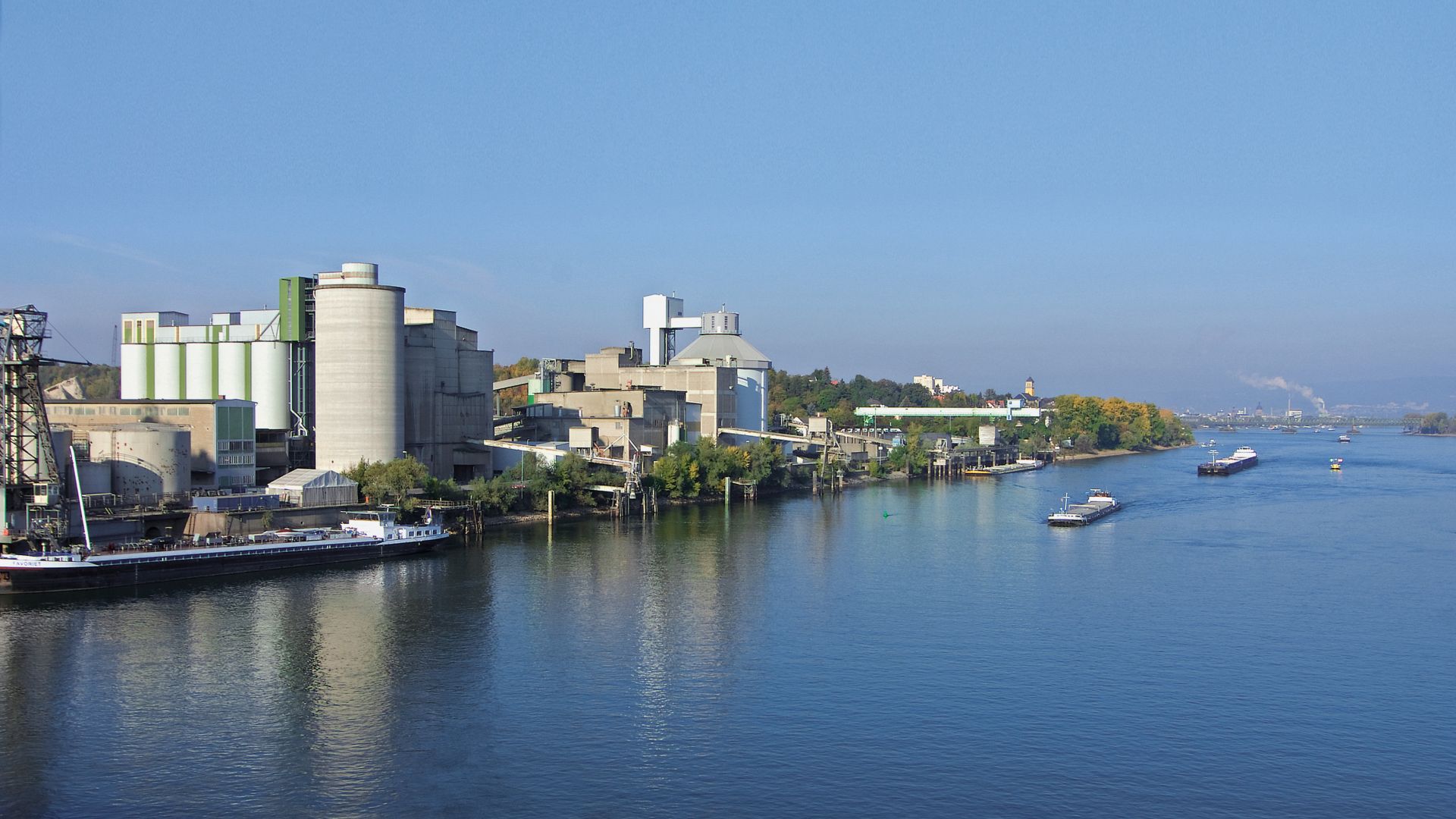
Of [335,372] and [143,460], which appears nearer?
[143,460]

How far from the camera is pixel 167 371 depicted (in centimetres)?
3447

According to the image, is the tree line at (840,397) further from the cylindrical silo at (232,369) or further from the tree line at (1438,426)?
the tree line at (1438,426)

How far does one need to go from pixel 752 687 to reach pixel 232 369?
2367cm

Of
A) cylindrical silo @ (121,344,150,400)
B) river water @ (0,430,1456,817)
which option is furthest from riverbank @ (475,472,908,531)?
cylindrical silo @ (121,344,150,400)

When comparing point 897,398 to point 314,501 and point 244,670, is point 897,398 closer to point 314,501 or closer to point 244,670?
point 314,501

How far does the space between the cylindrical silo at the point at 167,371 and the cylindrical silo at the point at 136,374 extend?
0.38m

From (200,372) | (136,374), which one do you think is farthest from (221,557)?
(136,374)

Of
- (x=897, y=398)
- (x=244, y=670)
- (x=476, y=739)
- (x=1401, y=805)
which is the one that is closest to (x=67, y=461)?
(x=244, y=670)

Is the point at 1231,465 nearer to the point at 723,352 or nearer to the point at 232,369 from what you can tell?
the point at 723,352

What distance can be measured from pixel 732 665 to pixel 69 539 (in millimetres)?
13443

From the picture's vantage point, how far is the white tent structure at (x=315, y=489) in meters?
26.6

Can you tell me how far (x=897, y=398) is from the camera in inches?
3883

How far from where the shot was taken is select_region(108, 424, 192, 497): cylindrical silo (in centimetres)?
2516

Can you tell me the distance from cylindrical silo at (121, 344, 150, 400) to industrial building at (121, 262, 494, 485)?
0.04 metres
